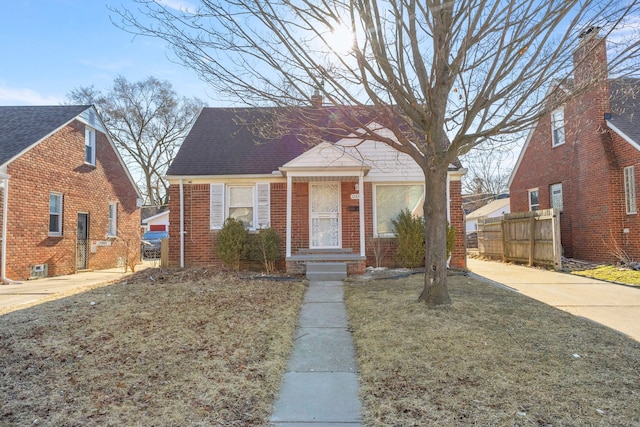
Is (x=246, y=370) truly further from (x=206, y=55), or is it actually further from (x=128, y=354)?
(x=206, y=55)

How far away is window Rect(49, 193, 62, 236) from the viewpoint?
40.6 feet

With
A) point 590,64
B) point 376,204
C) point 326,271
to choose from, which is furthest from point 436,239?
point 376,204

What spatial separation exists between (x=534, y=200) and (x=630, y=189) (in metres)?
5.04

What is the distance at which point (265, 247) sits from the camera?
1023cm

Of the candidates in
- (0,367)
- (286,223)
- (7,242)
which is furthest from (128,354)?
(7,242)

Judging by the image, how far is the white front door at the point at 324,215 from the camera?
1105cm

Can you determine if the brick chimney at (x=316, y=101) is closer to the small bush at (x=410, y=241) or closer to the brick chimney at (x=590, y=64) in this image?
the brick chimney at (x=590, y=64)

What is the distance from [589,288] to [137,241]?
53.8 feet

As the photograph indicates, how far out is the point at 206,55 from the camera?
5.70m

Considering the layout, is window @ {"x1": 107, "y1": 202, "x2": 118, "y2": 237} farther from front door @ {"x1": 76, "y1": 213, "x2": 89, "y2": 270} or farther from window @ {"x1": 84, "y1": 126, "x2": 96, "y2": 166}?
window @ {"x1": 84, "y1": 126, "x2": 96, "y2": 166}

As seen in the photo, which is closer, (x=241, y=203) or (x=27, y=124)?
(x=241, y=203)

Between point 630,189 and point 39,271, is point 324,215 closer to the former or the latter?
point 39,271

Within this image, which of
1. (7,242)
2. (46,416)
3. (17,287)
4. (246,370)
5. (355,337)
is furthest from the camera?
(7,242)

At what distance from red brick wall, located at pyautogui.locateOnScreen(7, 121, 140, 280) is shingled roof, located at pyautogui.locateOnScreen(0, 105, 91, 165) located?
0.23m
